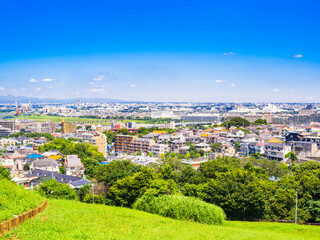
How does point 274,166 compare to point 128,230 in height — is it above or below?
below

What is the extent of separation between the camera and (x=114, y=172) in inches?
670

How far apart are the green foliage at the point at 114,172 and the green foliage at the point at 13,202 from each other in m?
10.0

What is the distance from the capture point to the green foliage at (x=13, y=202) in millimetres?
5360

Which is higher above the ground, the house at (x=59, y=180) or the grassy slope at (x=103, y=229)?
the grassy slope at (x=103, y=229)

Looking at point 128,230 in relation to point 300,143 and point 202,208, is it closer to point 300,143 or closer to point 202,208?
point 202,208

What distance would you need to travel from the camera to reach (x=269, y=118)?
3627 inches

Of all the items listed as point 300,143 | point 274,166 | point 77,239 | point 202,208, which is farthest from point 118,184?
point 300,143

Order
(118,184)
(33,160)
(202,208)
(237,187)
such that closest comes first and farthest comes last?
(202,208), (237,187), (118,184), (33,160)

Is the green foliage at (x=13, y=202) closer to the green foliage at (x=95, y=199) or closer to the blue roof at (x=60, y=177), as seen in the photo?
the green foliage at (x=95, y=199)

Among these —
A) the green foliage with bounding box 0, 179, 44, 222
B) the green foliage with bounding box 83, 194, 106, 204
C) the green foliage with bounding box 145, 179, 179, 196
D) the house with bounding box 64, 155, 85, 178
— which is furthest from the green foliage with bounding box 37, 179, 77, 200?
the house with bounding box 64, 155, 85, 178

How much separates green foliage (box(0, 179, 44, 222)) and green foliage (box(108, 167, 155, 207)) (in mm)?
7236

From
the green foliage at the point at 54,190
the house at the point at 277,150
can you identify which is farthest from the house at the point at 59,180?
the house at the point at 277,150

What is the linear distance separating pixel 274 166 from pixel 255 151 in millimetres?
14974

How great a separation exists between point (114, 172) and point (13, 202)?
11251 millimetres
